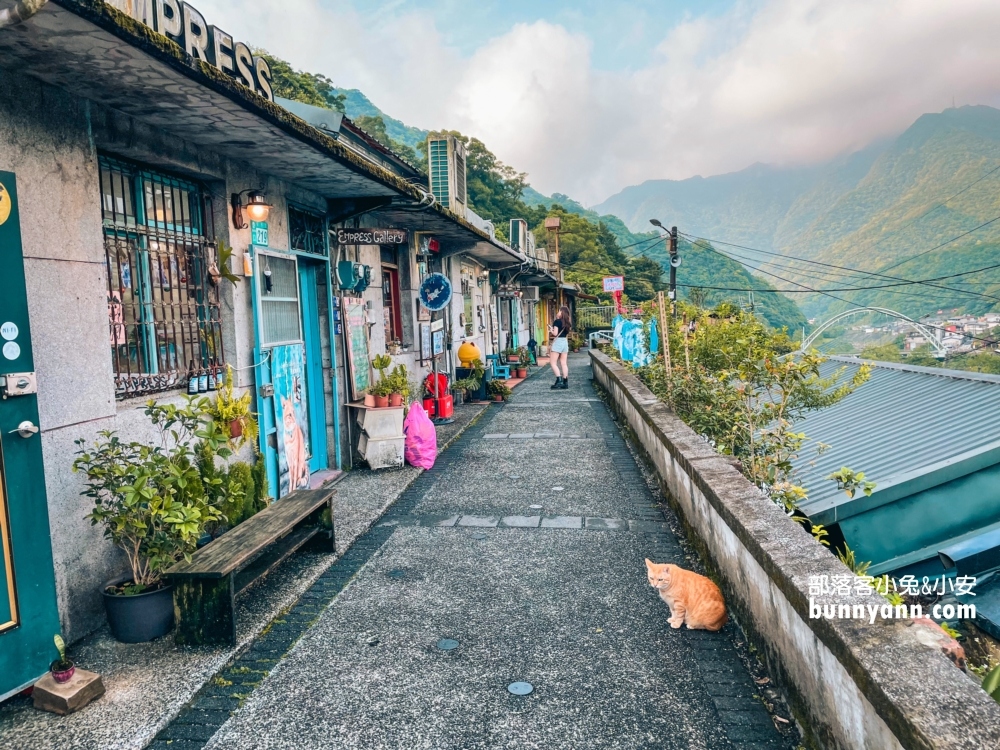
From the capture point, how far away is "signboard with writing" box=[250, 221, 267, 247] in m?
5.86

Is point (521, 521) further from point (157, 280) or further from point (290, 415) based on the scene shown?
point (157, 280)

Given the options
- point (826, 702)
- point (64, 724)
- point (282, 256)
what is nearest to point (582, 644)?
point (826, 702)

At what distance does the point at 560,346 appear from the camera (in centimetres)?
1597

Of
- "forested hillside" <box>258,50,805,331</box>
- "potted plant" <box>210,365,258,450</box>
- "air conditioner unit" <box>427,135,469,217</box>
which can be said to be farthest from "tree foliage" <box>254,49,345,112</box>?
"potted plant" <box>210,365,258,450</box>

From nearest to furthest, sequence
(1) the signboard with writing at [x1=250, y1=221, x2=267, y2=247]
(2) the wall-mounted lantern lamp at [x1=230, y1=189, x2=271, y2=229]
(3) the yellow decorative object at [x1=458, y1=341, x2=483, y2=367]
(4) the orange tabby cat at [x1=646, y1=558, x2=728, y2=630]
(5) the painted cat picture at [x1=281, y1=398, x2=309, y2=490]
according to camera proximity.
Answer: (4) the orange tabby cat at [x1=646, y1=558, x2=728, y2=630]
(2) the wall-mounted lantern lamp at [x1=230, y1=189, x2=271, y2=229]
(1) the signboard with writing at [x1=250, y1=221, x2=267, y2=247]
(5) the painted cat picture at [x1=281, y1=398, x2=309, y2=490]
(3) the yellow decorative object at [x1=458, y1=341, x2=483, y2=367]

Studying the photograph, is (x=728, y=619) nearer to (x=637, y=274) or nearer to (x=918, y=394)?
(x=918, y=394)

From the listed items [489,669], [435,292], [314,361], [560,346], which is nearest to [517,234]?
[560,346]

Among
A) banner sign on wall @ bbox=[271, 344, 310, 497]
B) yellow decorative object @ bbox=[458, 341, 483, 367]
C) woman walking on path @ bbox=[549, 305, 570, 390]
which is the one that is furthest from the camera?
woman walking on path @ bbox=[549, 305, 570, 390]

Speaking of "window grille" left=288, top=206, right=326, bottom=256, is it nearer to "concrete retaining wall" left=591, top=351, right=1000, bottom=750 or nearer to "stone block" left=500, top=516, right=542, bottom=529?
"stone block" left=500, top=516, right=542, bottom=529

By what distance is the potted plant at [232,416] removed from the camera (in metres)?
4.81

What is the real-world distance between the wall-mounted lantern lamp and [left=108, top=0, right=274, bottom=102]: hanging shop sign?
0.95 m

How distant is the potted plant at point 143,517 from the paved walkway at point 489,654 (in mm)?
641

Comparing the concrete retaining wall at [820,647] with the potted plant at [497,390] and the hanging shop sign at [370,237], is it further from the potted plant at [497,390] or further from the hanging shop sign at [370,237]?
the potted plant at [497,390]

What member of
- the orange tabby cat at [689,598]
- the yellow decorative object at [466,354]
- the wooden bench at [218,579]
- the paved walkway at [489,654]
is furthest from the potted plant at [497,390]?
the orange tabby cat at [689,598]
